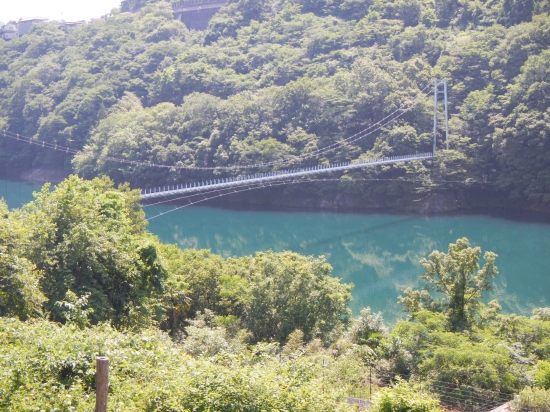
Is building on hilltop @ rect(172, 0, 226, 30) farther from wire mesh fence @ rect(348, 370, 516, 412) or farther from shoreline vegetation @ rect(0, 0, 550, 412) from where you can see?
wire mesh fence @ rect(348, 370, 516, 412)

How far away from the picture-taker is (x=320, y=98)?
933 inches

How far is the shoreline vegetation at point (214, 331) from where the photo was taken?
3818 millimetres

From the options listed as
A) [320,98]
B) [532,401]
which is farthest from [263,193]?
[532,401]

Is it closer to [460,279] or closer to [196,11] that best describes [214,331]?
[460,279]

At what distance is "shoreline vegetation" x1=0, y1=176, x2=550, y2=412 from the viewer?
3818mm

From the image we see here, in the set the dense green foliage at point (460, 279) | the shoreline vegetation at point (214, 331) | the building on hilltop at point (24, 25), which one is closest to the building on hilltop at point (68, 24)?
the building on hilltop at point (24, 25)

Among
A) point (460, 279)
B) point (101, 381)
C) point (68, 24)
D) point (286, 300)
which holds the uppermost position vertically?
point (68, 24)

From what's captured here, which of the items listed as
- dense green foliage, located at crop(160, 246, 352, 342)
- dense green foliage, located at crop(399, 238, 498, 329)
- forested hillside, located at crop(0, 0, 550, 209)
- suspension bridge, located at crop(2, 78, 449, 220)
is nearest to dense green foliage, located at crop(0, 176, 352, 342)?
dense green foliage, located at crop(160, 246, 352, 342)

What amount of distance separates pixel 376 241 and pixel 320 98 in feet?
24.7

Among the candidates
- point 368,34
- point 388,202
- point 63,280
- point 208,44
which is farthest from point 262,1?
point 63,280

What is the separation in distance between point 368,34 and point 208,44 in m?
10.5

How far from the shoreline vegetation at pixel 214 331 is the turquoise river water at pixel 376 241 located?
11.5 ft

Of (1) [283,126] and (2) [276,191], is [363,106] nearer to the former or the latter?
(1) [283,126]

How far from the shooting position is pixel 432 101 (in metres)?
23.5
